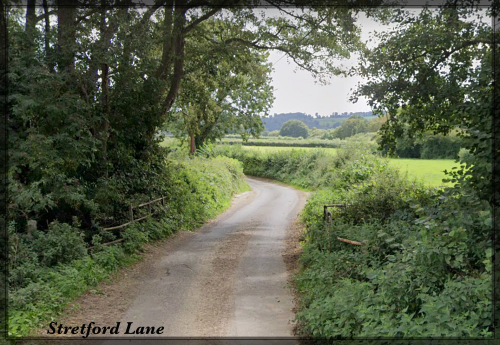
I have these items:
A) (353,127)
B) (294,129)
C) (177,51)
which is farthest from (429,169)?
(294,129)

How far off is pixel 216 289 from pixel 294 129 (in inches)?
1861

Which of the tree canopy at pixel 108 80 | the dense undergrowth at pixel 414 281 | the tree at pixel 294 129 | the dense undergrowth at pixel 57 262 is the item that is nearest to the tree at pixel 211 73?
the tree canopy at pixel 108 80

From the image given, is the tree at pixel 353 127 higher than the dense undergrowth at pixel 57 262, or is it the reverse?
the tree at pixel 353 127

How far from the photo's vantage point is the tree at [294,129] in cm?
5262

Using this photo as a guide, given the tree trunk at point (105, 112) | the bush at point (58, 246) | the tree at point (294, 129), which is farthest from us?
the tree at point (294, 129)

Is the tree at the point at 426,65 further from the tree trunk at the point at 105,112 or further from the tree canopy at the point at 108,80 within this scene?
the tree trunk at the point at 105,112

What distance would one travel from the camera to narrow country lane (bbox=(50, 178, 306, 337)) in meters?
7.36

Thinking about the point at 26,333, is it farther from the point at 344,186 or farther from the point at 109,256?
the point at 344,186

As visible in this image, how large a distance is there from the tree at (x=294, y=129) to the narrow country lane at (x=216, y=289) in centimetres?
3624

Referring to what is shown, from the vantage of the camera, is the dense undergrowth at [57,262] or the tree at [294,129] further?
the tree at [294,129]

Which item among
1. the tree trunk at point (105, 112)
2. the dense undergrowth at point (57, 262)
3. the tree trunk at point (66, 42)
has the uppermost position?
the tree trunk at point (66, 42)

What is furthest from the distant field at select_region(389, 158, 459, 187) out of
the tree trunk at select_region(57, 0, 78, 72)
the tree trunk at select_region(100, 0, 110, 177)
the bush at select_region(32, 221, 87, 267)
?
the tree trunk at select_region(57, 0, 78, 72)

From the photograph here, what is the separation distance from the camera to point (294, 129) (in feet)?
182

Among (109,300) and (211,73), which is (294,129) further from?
(109,300)
